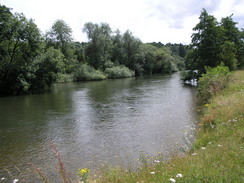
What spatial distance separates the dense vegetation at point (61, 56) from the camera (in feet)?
95.0

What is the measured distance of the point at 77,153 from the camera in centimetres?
882

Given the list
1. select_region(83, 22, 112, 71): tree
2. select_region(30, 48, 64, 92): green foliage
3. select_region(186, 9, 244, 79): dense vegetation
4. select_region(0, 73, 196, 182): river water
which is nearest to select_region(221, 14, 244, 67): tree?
select_region(186, 9, 244, 79): dense vegetation

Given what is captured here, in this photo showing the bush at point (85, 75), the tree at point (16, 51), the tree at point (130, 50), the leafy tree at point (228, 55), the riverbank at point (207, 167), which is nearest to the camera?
the riverbank at point (207, 167)

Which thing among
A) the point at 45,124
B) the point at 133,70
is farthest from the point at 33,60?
the point at 133,70

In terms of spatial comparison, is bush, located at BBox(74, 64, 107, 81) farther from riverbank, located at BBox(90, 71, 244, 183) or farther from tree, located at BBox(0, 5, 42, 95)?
riverbank, located at BBox(90, 71, 244, 183)

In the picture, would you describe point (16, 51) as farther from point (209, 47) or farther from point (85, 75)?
point (209, 47)

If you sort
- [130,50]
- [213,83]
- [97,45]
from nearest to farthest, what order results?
[213,83] < [97,45] < [130,50]

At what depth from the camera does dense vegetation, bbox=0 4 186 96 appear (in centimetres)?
2897

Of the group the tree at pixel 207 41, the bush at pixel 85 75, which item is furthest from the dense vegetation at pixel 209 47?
the bush at pixel 85 75

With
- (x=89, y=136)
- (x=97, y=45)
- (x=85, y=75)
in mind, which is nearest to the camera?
(x=89, y=136)

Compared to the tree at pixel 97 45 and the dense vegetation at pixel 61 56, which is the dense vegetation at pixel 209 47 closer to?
the dense vegetation at pixel 61 56

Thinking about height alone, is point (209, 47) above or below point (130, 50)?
below

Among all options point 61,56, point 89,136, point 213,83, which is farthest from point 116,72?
point 89,136

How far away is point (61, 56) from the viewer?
1384 inches
